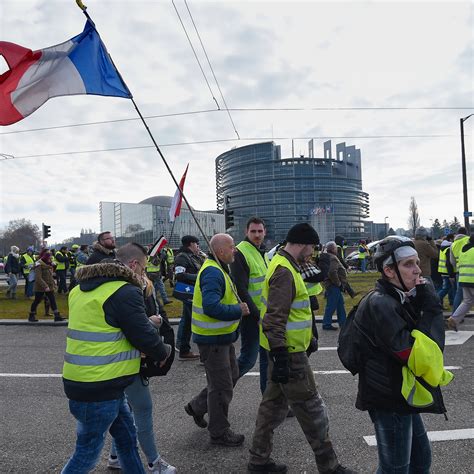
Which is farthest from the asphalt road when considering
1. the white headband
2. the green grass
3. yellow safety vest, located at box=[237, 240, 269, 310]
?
the green grass

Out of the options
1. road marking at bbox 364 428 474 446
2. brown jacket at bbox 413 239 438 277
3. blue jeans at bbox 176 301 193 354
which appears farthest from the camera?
brown jacket at bbox 413 239 438 277

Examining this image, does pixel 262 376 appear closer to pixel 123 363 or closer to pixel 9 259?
pixel 123 363

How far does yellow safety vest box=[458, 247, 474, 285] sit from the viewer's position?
7555mm

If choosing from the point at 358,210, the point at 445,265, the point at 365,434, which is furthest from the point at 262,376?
the point at 358,210

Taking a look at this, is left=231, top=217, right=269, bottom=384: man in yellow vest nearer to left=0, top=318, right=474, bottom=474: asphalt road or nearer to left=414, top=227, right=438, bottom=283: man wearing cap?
left=0, top=318, right=474, bottom=474: asphalt road

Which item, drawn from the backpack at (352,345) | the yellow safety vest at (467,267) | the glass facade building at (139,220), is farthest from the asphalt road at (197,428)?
the glass facade building at (139,220)

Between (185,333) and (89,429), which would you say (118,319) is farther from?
(185,333)

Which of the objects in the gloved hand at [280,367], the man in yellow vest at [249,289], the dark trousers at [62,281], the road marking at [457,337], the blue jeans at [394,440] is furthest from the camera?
the dark trousers at [62,281]

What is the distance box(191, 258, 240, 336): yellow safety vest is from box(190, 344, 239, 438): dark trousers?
140 mm

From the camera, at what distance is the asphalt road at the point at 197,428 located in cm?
345

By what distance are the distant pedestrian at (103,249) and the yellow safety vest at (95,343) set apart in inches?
87.5

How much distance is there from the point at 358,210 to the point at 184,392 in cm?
11492

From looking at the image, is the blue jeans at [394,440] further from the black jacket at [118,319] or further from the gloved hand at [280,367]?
the black jacket at [118,319]

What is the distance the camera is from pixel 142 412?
3176 millimetres
